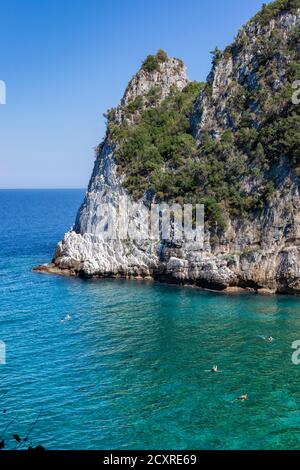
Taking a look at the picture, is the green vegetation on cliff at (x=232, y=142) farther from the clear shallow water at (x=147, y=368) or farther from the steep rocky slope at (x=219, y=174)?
the clear shallow water at (x=147, y=368)

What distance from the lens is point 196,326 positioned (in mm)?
42000

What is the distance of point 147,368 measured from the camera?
33719 millimetres

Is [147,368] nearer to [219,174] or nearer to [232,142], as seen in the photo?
[219,174]

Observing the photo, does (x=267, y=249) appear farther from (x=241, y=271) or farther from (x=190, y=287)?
(x=190, y=287)

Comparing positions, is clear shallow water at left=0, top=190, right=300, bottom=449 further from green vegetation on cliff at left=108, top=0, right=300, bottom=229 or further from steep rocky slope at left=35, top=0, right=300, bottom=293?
green vegetation on cliff at left=108, top=0, right=300, bottom=229

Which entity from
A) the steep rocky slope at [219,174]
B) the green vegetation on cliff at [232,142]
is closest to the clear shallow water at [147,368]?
the steep rocky slope at [219,174]

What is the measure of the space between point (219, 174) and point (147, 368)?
30824 mm

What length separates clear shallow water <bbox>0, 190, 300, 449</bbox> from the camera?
25750mm

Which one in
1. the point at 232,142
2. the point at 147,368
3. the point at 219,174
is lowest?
the point at 147,368

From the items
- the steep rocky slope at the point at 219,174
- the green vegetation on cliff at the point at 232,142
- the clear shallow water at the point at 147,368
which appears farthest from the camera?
the green vegetation on cliff at the point at 232,142

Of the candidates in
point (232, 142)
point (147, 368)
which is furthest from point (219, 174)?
point (147, 368)

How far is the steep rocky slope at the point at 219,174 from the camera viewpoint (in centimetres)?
5278

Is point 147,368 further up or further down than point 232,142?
further down

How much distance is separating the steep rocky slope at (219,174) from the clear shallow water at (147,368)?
4072 mm
